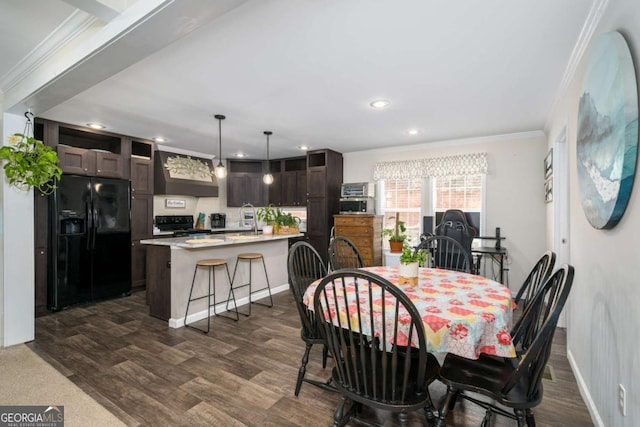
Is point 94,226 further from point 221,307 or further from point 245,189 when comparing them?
point 245,189

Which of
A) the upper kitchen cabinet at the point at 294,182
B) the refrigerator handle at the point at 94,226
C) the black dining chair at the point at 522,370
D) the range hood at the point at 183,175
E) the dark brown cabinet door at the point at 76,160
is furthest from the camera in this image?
the upper kitchen cabinet at the point at 294,182

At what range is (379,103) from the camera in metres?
3.24

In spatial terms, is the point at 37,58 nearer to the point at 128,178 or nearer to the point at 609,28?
the point at 128,178

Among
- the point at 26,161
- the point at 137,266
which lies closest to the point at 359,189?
the point at 137,266

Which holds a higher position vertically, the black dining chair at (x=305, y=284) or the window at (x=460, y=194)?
the window at (x=460, y=194)

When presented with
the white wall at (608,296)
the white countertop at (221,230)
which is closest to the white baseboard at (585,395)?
the white wall at (608,296)

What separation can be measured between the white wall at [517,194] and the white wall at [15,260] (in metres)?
5.56

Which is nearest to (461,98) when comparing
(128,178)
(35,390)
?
(35,390)

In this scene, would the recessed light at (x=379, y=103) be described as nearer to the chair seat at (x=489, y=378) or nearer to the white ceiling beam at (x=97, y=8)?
the white ceiling beam at (x=97, y=8)

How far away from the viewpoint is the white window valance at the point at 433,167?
4699 millimetres

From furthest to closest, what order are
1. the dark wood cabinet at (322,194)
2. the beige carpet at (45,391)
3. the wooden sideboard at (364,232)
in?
the dark wood cabinet at (322,194) → the wooden sideboard at (364,232) → the beige carpet at (45,391)

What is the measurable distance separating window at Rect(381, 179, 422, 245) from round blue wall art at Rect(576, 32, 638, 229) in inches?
132

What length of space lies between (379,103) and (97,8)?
8.04 ft

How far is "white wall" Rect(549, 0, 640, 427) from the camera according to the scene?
132cm
